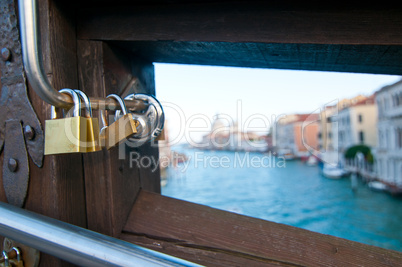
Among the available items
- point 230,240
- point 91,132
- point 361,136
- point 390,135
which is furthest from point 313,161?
point 91,132

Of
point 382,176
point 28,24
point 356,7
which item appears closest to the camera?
point 28,24

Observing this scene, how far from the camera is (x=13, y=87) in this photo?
706 millimetres

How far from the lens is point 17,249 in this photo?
2.31ft

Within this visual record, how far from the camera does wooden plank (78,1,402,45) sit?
A: 2.01 feet

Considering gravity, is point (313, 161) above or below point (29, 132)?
below

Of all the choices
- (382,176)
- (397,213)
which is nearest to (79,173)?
(397,213)

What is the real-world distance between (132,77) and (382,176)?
81.0 ft

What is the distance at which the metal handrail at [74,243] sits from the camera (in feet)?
1.50

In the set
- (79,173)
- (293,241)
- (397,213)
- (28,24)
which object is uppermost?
(28,24)

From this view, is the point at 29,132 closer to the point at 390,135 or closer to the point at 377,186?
the point at 377,186

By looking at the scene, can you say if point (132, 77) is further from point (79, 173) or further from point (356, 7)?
point (356, 7)

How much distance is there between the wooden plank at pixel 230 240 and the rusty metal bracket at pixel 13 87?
0.31 m

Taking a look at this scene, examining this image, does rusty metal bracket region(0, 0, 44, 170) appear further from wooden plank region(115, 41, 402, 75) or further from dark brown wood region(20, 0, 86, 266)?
wooden plank region(115, 41, 402, 75)

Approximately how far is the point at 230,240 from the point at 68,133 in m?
0.47
